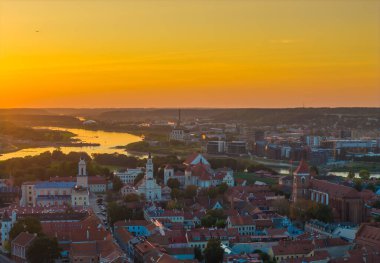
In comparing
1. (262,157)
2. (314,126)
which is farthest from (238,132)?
(262,157)

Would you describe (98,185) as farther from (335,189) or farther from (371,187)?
(371,187)

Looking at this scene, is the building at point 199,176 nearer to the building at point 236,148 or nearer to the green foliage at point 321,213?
the green foliage at point 321,213

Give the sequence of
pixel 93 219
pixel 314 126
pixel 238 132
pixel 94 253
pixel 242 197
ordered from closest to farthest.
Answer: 1. pixel 94 253
2. pixel 93 219
3. pixel 242 197
4. pixel 238 132
5. pixel 314 126

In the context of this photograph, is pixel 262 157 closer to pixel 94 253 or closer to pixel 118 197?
pixel 118 197

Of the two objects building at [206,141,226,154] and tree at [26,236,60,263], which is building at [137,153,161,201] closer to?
tree at [26,236,60,263]

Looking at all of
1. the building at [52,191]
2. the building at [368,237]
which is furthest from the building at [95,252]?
the building at [52,191]

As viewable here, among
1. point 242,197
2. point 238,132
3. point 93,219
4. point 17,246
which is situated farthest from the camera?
point 238,132
